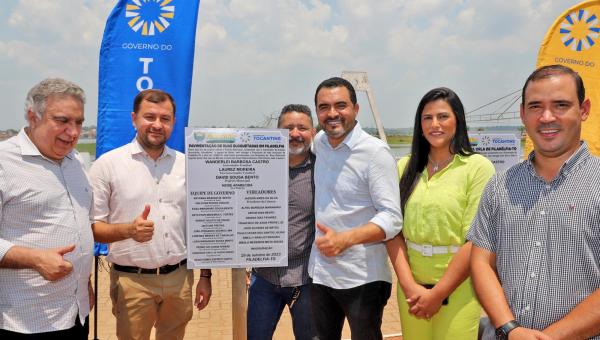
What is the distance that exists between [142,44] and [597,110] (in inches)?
230

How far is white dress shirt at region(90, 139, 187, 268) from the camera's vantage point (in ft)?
10.2

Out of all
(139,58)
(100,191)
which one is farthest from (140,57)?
(100,191)

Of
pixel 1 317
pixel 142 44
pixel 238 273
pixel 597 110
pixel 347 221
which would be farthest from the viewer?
pixel 597 110

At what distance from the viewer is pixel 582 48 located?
19.7 ft

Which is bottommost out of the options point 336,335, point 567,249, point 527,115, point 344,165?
point 336,335

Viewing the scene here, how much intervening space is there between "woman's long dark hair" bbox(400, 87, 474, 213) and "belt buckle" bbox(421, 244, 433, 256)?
0.29m

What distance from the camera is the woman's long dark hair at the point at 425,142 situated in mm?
2801

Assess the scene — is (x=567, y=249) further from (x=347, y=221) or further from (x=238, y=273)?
(x=238, y=273)

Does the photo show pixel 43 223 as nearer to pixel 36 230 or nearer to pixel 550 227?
pixel 36 230

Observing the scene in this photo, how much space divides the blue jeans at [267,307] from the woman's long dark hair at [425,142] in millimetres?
1034

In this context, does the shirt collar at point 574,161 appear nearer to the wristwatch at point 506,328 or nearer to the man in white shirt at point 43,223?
the wristwatch at point 506,328

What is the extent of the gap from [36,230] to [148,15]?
9.28ft

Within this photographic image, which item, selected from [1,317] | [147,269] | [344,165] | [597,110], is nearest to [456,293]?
[344,165]

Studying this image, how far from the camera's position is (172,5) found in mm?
4609
